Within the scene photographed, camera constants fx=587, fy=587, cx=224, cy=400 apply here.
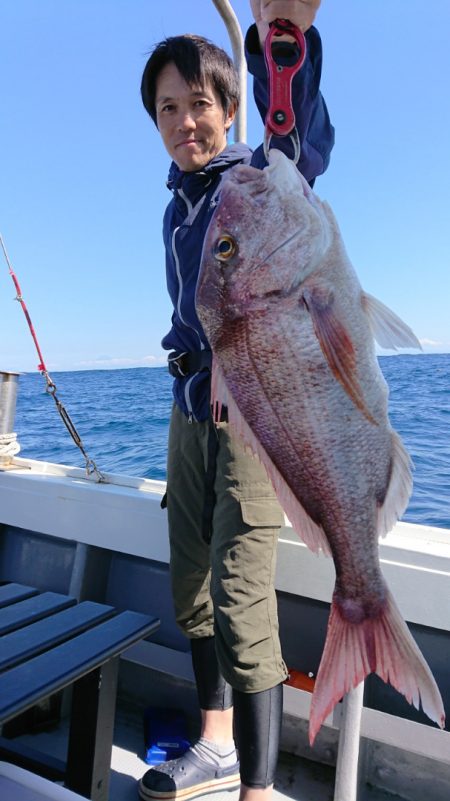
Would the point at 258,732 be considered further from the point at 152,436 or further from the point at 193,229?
the point at 152,436

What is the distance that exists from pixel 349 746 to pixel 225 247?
1.96 m

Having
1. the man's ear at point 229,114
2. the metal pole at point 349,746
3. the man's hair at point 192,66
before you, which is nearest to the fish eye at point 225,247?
the man's hair at point 192,66

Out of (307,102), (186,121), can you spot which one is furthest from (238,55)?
(307,102)

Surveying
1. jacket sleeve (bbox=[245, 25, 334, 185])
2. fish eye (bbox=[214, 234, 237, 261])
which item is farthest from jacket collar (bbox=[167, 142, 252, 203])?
fish eye (bbox=[214, 234, 237, 261])

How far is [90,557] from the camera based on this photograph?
3.40 m

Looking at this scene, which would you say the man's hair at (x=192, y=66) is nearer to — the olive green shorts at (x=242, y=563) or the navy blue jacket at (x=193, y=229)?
the navy blue jacket at (x=193, y=229)

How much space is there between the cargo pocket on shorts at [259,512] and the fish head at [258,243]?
0.72 metres

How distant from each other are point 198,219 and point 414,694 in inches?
68.5

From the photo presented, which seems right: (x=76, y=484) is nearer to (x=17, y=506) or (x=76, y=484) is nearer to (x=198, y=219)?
(x=17, y=506)

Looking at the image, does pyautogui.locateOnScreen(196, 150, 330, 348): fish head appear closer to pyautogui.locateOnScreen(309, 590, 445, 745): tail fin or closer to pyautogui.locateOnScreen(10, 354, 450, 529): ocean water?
pyautogui.locateOnScreen(309, 590, 445, 745): tail fin

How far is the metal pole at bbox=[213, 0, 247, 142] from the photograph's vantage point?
2.77 meters

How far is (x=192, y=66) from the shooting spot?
2160 mm

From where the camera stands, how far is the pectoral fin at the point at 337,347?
56.1 inches

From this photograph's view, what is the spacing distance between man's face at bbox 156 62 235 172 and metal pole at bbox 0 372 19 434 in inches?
78.6
